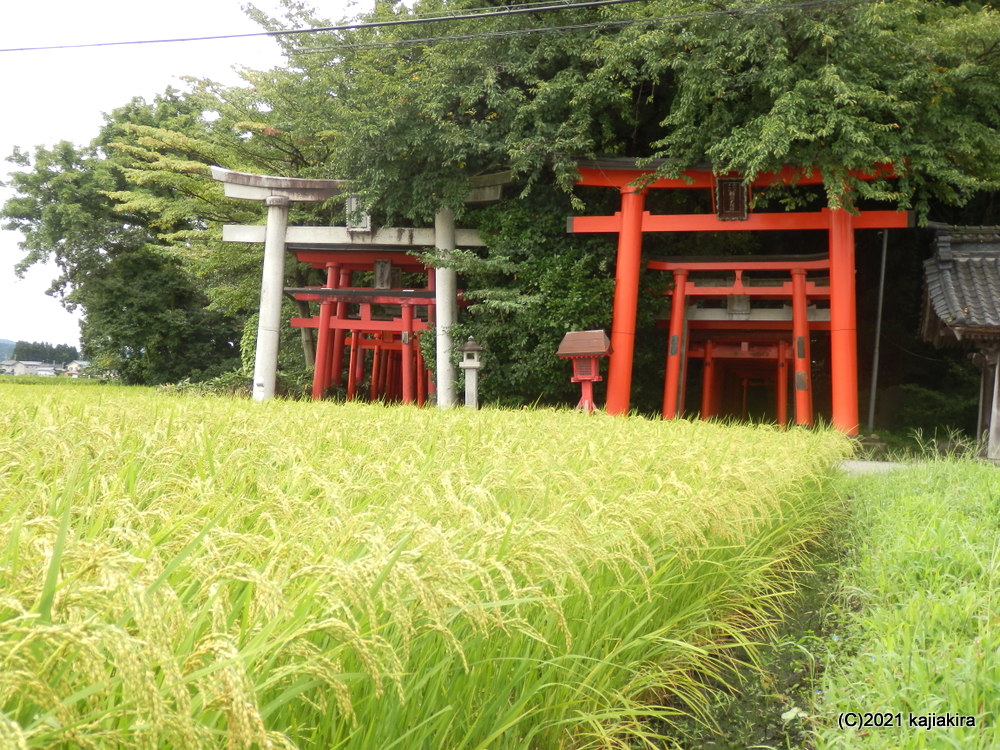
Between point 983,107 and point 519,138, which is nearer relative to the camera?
point 983,107

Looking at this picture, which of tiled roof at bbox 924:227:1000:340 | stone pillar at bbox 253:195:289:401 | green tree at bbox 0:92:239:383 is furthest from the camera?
green tree at bbox 0:92:239:383

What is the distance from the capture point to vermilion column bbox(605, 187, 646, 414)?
11.1 metres

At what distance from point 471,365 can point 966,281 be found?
631 centimetres

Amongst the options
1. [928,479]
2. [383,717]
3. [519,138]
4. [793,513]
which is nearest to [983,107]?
[519,138]

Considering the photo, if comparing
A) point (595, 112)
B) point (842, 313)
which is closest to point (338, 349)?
point (595, 112)

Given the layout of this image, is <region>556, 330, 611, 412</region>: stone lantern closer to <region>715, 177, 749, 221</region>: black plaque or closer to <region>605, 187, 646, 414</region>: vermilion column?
<region>605, 187, 646, 414</region>: vermilion column

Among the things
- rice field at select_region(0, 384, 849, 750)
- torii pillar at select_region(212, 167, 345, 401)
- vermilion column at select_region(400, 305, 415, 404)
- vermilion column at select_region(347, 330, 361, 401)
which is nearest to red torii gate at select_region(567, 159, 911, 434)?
vermilion column at select_region(400, 305, 415, 404)

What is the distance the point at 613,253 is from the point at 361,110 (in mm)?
4197

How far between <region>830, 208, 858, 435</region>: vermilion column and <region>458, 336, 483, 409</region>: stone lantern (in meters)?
4.69

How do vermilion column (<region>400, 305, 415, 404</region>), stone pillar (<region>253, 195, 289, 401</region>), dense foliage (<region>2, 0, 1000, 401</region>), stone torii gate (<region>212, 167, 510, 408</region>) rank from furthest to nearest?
vermilion column (<region>400, 305, 415, 404</region>)
stone pillar (<region>253, 195, 289, 401</region>)
stone torii gate (<region>212, 167, 510, 408</region>)
dense foliage (<region>2, 0, 1000, 401</region>)

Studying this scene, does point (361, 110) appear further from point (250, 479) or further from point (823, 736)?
point (823, 736)

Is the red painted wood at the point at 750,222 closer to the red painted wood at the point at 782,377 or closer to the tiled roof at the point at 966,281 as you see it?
the tiled roof at the point at 966,281

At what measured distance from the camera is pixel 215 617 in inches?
48.3

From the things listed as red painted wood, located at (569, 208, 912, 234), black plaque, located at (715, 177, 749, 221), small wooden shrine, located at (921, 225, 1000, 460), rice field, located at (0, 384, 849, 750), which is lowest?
rice field, located at (0, 384, 849, 750)
